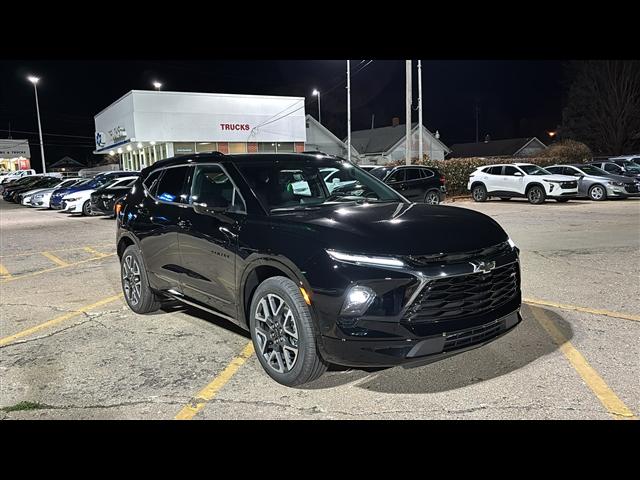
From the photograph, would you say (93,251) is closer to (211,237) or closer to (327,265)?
(211,237)

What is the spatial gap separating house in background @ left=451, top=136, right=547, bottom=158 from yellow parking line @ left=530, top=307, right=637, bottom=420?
53656 millimetres

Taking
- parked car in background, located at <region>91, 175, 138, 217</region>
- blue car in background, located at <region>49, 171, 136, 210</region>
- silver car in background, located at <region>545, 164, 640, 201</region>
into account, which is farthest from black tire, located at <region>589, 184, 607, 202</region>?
blue car in background, located at <region>49, 171, 136, 210</region>

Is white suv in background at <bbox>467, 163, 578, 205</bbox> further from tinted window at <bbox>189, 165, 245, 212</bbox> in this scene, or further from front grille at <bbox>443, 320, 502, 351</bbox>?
front grille at <bbox>443, 320, 502, 351</bbox>

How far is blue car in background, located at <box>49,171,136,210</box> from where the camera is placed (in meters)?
20.9

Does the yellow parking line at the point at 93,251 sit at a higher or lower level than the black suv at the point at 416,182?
lower

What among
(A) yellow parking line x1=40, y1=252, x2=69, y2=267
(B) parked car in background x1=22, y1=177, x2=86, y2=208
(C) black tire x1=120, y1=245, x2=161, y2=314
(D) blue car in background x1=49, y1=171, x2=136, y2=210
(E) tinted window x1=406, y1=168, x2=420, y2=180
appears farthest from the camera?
(B) parked car in background x1=22, y1=177, x2=86, y2=208

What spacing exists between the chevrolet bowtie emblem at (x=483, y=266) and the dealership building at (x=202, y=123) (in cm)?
3562

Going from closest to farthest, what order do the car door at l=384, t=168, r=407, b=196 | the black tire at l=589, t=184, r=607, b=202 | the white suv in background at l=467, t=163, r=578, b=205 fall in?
the car door at l=384, t=168, r=407, b=196
the white suv in background at l=467, t=163, r=578, b=205
the black tire at l=589, t=184, r=607, b=202

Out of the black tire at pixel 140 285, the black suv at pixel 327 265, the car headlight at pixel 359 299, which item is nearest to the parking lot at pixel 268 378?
the black tire at pixel 140 285

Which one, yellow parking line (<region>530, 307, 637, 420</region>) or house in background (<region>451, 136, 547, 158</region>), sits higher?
house in background (<region>451, 136, 547, 158</region>)

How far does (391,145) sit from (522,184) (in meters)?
30.5

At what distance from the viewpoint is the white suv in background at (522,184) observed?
763 inches

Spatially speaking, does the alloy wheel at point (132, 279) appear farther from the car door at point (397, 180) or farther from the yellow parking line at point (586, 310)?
the car door at point (397, 180)
